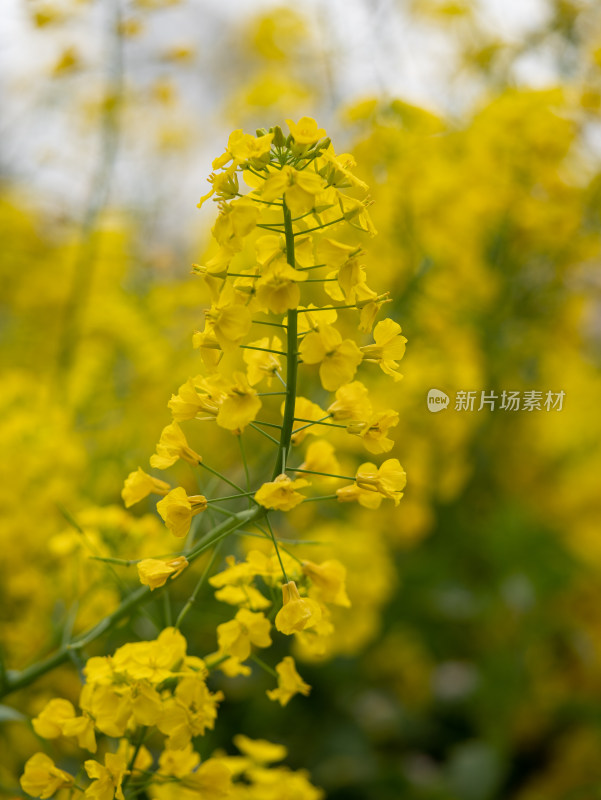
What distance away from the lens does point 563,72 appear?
2004mm

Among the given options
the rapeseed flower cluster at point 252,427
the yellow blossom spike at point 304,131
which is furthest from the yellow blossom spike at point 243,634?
the yellow blossom spike at point 304,131

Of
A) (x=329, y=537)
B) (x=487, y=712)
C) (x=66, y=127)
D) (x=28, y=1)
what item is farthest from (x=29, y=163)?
(x=487, y=712)

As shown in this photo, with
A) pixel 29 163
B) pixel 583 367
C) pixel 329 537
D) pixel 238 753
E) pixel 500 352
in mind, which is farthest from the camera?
pixel 583 367

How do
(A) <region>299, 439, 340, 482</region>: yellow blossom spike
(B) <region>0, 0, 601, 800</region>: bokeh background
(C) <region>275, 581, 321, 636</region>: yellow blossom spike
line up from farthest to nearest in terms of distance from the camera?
(B) <region>0, 0, 601, 800</region>: bokeh background
(A) <region>299, 439, 340, 482</region>: yellow blossom spike
(C) <region>275, 581, 321, 636</region>: yellow blossom spike

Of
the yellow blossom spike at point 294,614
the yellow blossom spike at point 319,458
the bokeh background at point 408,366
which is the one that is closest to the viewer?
the yellow blossom spike at point 294,614

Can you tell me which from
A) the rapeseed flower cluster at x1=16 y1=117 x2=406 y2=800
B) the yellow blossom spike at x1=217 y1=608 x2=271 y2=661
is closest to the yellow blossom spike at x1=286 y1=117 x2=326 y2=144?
the rapeseed flower cluster at x1=16 y1=117 x2=406 y2=800

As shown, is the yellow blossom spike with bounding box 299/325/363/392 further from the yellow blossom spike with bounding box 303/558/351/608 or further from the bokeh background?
the bokeh background

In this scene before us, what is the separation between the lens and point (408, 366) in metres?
1.74

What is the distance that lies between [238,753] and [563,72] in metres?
1.92

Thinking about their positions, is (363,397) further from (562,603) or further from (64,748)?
(562,603)

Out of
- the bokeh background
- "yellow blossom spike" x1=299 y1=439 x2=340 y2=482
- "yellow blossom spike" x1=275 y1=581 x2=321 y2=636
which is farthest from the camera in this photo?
the bokeh background

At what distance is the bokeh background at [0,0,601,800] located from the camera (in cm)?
143

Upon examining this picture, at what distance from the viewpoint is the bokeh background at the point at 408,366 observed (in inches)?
56.2

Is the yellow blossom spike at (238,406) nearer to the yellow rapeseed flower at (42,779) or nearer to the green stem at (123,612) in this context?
the green stem at (123,612)
